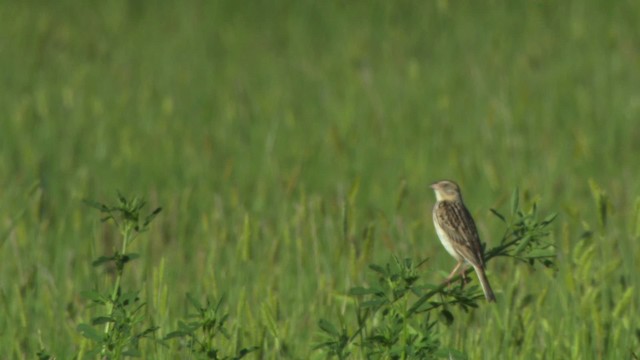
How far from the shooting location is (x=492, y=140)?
30.4ft

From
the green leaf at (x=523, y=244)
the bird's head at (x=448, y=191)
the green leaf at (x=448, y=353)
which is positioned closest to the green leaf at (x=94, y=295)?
the green leaf at (x=448, y=353)

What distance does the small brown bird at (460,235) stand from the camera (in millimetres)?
4664

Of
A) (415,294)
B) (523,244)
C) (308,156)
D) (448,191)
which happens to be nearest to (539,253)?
(523,244)

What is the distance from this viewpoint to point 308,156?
8781mm

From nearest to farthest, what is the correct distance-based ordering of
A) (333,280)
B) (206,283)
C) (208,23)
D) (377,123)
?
(206,283) → (333,280) → (377,123) → (208,23)

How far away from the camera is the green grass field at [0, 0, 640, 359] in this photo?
18.4ft

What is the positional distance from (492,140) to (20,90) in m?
3.84

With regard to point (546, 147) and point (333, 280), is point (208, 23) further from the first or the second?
point (333, 280)

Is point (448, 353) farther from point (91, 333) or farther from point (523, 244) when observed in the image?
point (91, 333)

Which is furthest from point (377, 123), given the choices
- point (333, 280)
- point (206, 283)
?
point (206, 283)

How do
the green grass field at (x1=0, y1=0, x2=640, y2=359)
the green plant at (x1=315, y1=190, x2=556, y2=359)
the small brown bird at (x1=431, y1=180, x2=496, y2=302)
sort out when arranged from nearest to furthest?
the green plant at (x1=315, y1=190, x2=556, y2=359) → the small brown bird at (x1=431, y1=180, x2=496, y2=302) → the green grass field at (x1=0, y1=0, x2=640, y2=359)

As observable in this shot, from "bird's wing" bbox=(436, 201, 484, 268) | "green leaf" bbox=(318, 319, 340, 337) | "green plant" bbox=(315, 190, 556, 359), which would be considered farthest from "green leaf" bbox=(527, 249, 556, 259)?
"green leaf" bbox=(318, 319, 340, 337)

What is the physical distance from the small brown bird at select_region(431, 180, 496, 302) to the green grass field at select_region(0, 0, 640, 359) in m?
0.12

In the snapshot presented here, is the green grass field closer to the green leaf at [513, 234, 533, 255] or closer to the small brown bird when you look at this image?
the small brown bird
